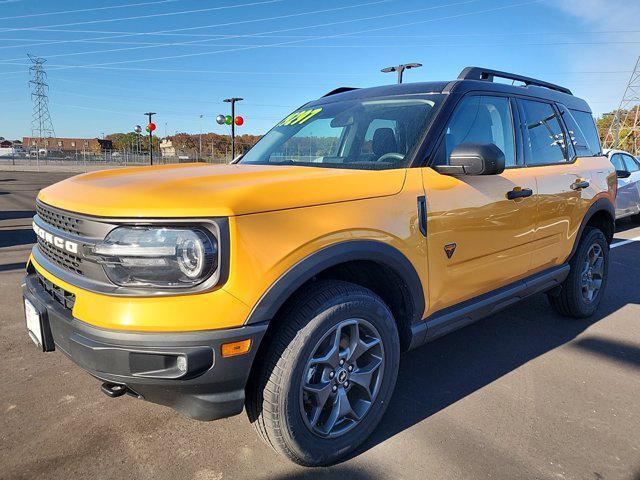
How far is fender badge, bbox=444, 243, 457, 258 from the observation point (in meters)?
Result: 2.61

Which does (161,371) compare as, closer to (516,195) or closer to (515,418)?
(515,418)

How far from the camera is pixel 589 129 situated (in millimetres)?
4484

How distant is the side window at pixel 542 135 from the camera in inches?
137

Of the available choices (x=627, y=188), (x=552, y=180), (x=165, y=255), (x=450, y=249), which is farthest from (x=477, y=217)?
(x=627, y=188)

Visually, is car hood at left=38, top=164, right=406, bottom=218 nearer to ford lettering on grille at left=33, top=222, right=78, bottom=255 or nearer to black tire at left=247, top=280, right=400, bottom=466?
ford lettering on grille at left=33, top=222, right=78, bottom=255

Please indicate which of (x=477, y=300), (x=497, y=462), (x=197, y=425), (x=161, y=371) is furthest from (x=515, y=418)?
(x=161, y=371)

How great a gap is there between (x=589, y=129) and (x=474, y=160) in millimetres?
2737

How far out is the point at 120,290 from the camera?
6.00 ft

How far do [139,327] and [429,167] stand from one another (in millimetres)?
1707

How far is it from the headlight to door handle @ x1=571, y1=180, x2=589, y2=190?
319 centimetres

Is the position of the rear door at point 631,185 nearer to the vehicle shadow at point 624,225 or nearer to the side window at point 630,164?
the side window at point 630,164

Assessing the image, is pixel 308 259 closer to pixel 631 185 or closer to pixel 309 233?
pixel 309 233

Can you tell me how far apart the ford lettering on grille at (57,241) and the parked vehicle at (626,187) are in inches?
380

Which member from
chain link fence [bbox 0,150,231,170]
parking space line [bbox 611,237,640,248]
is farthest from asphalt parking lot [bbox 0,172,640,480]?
chain link fence [bbox 0,150,231,170]
